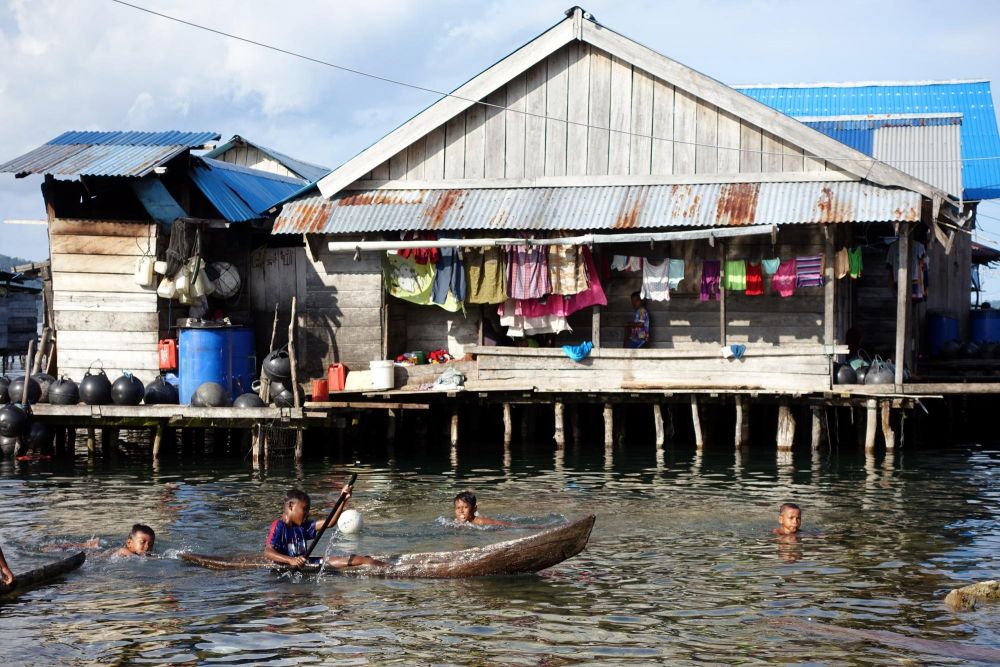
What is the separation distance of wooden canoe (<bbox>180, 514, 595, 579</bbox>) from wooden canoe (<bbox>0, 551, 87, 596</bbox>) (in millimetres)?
1710

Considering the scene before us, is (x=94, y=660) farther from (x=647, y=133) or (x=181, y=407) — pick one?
(x=647, y=133)

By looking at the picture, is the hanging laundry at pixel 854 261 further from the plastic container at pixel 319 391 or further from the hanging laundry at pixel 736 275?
the plastic container at pixel 319 391

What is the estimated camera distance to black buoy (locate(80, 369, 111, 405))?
21.7 metres

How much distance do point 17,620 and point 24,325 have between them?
30258 mm

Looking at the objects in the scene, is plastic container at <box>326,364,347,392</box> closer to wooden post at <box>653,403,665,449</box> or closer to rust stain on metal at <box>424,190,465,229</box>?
rust stain on metal at <box>424,190,465,229</box>

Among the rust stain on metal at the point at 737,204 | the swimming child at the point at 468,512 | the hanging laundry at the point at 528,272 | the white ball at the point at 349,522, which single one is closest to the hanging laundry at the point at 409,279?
the hanging laundry at the point at 528,272

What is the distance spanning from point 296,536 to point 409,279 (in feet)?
34.8

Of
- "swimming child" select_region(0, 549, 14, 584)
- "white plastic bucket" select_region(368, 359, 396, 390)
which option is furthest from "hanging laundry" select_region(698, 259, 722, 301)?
"swimming child" select_region(0, 549, 14, 584)

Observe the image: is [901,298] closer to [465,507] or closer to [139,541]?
[465,507]

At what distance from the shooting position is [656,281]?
22.2m

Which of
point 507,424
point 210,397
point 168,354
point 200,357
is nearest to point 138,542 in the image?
point 210,397

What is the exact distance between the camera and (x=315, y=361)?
23.7m

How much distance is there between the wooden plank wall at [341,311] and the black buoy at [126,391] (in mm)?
3440

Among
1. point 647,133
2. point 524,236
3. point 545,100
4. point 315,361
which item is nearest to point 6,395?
point 315,361
